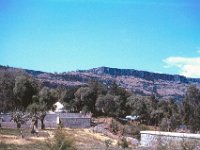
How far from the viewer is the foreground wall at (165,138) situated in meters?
25.3

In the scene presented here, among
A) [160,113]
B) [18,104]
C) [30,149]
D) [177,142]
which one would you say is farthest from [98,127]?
[177,142]

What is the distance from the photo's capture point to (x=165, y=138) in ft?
91.7

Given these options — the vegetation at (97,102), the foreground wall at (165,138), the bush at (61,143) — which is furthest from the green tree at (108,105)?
the bush at (61,143)

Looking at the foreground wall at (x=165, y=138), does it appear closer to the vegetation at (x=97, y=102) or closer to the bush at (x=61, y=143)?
the bush at (x=61, y=143)

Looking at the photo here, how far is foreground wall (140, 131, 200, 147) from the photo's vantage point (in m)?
25.3

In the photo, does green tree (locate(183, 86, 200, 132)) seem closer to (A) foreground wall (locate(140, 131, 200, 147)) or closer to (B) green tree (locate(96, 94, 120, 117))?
(B) green tree (locate(96, 94, 120, 117))

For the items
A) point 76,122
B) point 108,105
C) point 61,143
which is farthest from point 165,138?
point 108,105

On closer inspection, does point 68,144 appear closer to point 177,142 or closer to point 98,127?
point 177,142

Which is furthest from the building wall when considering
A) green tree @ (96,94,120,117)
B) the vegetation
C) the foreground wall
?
the foreground wall

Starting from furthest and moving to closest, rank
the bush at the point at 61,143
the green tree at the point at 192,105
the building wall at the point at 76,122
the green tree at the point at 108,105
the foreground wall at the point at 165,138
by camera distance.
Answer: the green tree at the point at 108,105 < the building wall at the point at 76,122 < the green tree at the point at 192,105 < the foreground wall at the point at 165,138 < the bush at the point at 61,143

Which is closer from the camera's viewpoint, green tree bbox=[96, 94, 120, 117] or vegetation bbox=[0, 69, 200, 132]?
vegetation bbox=[0, 69, 200, 132]

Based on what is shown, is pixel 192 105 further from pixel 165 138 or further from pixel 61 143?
pixel 61 143

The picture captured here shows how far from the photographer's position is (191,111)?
70125 millimetres

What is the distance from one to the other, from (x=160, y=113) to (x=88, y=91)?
18.0 m
